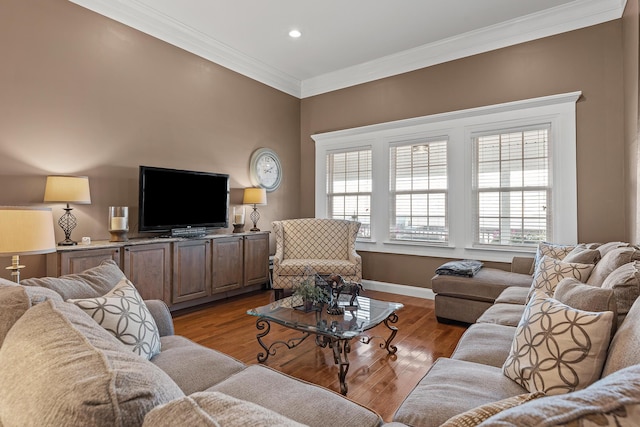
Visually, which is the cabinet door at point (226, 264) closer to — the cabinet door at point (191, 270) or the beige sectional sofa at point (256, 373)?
the cabinet door at point (191, 270)

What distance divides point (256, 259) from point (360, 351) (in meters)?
2.28

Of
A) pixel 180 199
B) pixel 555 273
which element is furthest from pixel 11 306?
pixel 180 199

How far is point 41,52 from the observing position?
3.14m

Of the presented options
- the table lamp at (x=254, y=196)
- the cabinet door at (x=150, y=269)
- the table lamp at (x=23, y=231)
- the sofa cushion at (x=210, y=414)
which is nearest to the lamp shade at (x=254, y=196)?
the table lamp at (x=254, y=196)

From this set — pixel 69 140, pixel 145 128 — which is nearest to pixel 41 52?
pixel 69 140

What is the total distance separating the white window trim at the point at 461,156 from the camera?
379 cm

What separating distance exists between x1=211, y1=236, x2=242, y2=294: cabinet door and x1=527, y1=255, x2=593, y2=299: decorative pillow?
3.28 metres

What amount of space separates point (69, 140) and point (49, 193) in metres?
0.64

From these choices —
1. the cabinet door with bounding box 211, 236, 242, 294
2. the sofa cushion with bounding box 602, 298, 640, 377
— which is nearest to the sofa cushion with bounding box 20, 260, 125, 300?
the sofa cushion with bounding box 602, 298, 640, 377

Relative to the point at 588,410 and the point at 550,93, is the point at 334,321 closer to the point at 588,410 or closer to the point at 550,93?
the point at 588,410

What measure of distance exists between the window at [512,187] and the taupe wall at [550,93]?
345mm

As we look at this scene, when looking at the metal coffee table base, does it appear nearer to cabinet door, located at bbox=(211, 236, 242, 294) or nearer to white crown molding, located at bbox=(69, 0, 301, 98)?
cabinet door, located at bbox=(211, 236, 242, 294)

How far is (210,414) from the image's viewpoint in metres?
0.55

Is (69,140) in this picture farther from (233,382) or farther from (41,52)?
(233,382)
